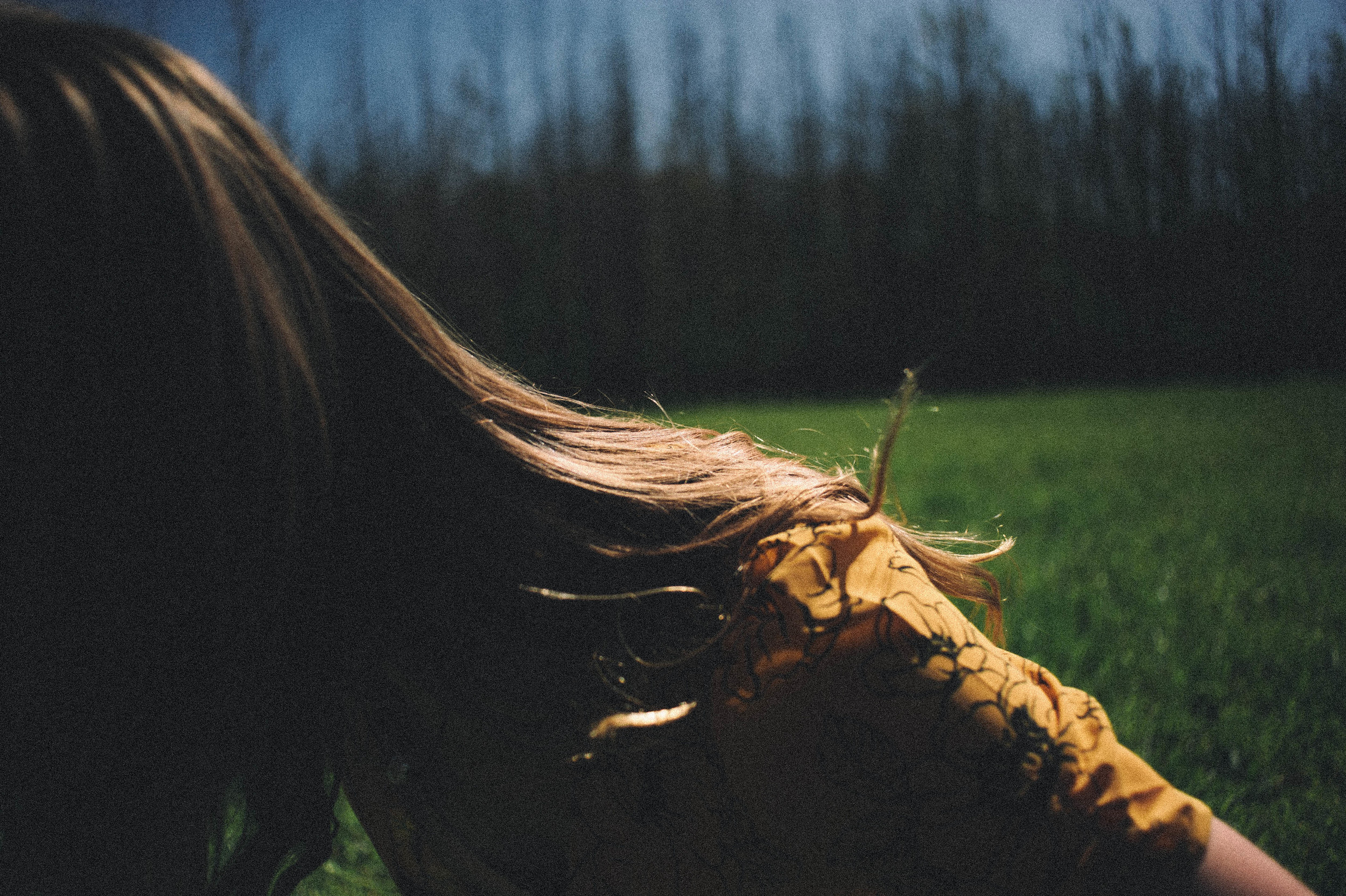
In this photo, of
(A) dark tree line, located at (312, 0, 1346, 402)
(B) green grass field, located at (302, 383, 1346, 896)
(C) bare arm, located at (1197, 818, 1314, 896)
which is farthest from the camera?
(A) dark tree line, located at (312, 0, 1346, 402)

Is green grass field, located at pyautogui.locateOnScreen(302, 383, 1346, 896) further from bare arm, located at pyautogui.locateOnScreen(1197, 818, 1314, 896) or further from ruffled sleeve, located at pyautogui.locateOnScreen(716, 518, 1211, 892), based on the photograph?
bare arm, located at pyautogui.locateOnScreen(1197, 818, 1314, 896)

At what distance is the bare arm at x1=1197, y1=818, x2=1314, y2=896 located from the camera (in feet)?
2.12

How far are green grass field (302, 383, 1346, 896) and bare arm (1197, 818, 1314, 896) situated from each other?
479 millimetres

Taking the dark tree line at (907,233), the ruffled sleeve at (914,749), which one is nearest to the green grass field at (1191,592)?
the ruffled sleeve at (914,749)

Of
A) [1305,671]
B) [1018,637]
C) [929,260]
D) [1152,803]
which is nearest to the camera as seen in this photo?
[1152,803]

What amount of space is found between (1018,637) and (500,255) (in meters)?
27.2

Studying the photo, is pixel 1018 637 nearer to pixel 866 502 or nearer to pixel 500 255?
pixel 866 502

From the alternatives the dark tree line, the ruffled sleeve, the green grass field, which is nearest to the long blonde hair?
the ruffled sleeve

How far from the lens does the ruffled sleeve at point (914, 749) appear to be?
2.19 ft

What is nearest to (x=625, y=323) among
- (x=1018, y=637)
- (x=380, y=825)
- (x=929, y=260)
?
(x=929, y=260)

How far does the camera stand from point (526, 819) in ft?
3.07

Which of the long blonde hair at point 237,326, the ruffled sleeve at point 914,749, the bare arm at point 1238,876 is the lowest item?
the bare arm at point 1238,876

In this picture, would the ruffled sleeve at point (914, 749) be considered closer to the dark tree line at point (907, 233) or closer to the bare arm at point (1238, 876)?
the bare arm at point (1238, 876)

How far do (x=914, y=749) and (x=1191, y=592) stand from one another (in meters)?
3.68
